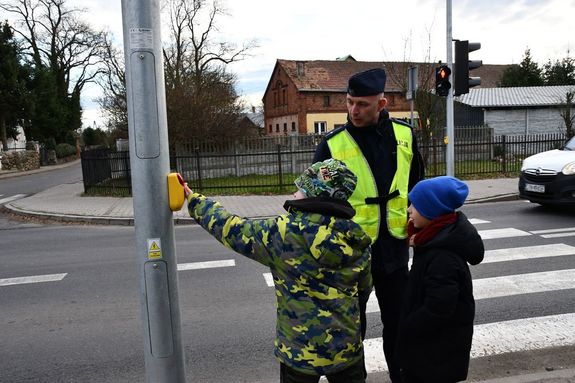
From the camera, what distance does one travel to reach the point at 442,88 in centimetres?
1143

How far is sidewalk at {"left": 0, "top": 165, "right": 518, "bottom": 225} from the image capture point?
1123 cm

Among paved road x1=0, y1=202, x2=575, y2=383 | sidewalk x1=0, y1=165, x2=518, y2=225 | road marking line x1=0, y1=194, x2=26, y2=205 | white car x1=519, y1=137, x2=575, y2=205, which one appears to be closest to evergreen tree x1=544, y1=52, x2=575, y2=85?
sidewalk x1=0, y1=165, x2=518, y2=225

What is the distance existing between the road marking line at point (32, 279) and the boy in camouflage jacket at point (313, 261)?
5.08 meters

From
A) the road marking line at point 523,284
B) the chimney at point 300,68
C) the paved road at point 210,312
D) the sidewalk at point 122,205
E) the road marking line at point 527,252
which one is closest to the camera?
the paved road at point 210,312

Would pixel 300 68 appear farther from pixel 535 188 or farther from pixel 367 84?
pixel 367 84

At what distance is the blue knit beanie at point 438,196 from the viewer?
2.28 m

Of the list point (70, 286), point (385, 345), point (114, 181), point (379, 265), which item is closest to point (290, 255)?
point (379, 265)

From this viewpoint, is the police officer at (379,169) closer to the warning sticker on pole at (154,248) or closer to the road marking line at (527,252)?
the warning sticker on pole at (154,248)

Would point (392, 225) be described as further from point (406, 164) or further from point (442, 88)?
point (442, 88)

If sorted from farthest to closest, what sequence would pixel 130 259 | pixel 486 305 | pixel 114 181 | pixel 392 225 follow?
pixel 114 181 < pixel 130 259 < pixel 486 305 < pixel 392 225

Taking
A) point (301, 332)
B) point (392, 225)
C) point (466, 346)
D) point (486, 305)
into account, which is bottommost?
point (486, 305)

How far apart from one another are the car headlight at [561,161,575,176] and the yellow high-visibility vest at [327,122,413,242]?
25.0 ft

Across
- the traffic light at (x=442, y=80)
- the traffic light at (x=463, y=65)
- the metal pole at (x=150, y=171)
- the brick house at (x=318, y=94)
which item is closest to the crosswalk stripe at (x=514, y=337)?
the metal pole at (x=150, y=171)

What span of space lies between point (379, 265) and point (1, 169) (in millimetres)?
33264
